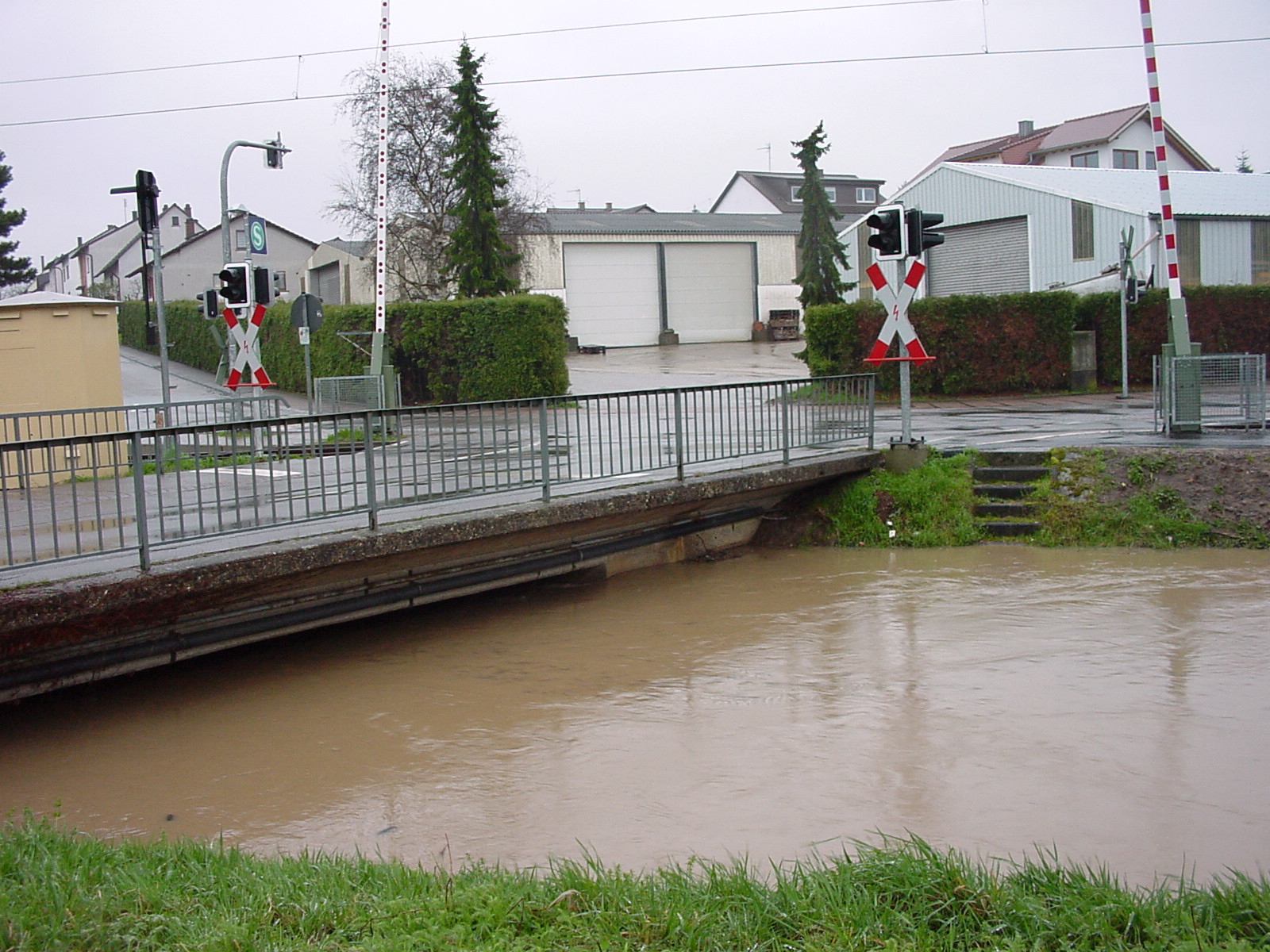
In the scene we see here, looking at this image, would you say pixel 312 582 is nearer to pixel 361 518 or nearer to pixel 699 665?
pixel 361 518

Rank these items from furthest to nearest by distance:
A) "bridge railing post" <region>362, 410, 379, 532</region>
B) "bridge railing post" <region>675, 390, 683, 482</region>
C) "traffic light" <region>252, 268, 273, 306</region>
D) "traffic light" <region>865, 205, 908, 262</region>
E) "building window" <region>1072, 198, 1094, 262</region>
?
"building window" <region>1072, 198, 1094, 262</region>
"traffic light" <region>252, 268, 273, 306</region>
"traffic light" <region>865, 205, 908, 262</region>
"bridge railing post" <region>675, 390, 683, 482</region>
"bridge railing post" <region>362, 410, 379, 532</region>

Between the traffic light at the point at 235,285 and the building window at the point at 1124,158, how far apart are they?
2026 inches

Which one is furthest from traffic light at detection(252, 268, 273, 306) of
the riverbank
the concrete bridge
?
the riverbank

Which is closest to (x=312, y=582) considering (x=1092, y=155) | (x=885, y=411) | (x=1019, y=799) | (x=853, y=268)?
(x=1019, y=799)

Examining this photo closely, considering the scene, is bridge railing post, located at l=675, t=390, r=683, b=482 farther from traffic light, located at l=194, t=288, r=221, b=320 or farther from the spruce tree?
the spruce tree

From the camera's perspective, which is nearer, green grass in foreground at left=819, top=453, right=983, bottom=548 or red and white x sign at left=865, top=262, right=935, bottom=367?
green grass in foreground at left=819, top=453, right=983, bottom=548

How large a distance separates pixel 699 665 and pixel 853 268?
34815 millimetres

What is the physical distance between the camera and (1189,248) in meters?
32.9

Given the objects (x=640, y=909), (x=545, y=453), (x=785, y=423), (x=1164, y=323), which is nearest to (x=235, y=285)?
(x=545, y=453)

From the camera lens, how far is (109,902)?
4.21 meters

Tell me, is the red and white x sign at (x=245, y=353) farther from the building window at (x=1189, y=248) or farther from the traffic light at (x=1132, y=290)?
the building window at (x=1189, y=248)

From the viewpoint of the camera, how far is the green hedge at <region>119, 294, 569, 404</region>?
2528cm

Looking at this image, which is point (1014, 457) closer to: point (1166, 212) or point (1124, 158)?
point (1166, 212)

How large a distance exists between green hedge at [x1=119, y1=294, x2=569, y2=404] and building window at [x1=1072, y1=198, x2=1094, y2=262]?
15060mm
